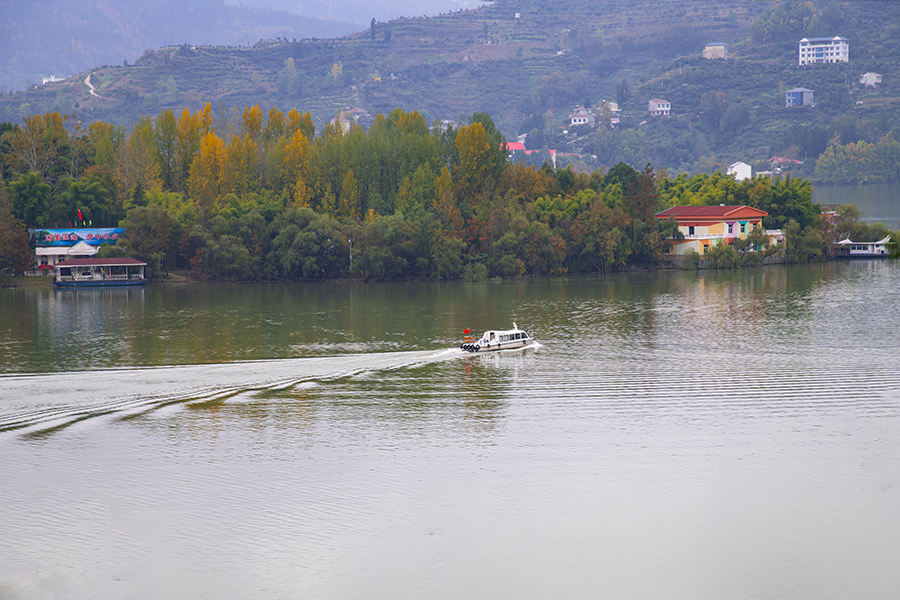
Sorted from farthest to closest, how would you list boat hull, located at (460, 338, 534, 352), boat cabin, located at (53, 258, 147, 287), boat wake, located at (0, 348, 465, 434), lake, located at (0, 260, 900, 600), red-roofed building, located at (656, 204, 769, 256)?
red-roofed building, located at (656, 204, 769, 256) < boat cabin, located at (53, 258, 147, 287) < boat hull, located at (460, 338, 534, 352) < boat wake, located at (0, 348, 465, 434) < lake, located at (0, 260, 900, 600)

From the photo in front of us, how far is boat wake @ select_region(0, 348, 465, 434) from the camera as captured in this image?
32059 mm

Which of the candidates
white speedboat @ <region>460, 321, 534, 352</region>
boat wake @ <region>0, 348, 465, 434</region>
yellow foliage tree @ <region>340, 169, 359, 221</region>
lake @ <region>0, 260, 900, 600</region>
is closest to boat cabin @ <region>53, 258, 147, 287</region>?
yellow foliage tree @ <region>340, 169, 359, 221</region>

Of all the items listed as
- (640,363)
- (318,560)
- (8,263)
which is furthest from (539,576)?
(8,263)

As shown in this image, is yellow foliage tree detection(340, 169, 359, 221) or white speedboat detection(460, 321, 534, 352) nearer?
white speedboat detection(460, 321, 534, 352)

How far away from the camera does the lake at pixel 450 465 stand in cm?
1988

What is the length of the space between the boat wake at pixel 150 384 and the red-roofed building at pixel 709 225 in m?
58.8

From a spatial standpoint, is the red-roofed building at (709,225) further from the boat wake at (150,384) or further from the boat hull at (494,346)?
the boat wake at (150,384)

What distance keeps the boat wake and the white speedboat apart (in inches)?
53.2

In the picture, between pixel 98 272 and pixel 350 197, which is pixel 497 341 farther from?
pixel 98 272

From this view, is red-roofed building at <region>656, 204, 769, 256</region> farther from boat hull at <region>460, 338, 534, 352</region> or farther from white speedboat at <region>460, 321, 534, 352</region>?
boat hull at <region>460, 338, 534, 352</region>

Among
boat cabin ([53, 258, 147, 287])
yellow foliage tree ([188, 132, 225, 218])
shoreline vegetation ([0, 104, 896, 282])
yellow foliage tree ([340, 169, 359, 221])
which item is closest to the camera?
boat cabin ([53, 258, 147, 287])

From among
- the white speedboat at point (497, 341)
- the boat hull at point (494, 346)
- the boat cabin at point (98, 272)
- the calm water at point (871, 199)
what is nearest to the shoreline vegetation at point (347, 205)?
the boat cabin at point (98, 272)

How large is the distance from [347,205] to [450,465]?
6858 centimetres

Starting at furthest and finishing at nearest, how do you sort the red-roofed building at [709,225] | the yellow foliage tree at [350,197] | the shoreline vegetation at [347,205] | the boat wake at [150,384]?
the red-roofed building at [709,225], the yellow foliage tree at [350,197], the shoreline vegetation at [347,205], the boat wake at [150,384]
